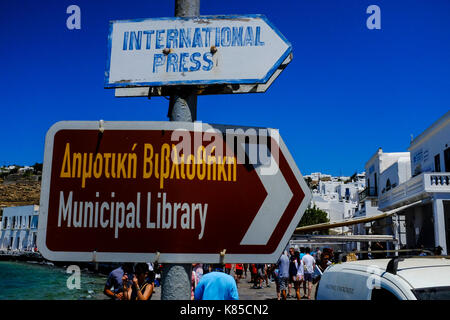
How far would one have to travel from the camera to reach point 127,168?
1878 mm

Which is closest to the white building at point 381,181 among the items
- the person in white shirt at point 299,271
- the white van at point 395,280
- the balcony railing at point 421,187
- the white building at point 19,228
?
the balcony railing at point 421,187

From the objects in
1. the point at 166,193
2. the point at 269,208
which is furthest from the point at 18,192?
the point at 269,208

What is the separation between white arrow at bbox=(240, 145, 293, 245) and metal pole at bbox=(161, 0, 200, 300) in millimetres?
307

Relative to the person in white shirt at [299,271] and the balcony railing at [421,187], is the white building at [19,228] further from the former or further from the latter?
the person in white shirt at [299,271]

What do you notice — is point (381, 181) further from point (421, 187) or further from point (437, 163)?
point (421, 187)

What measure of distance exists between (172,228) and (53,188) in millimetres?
563

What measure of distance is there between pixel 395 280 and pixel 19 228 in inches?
A: 4327

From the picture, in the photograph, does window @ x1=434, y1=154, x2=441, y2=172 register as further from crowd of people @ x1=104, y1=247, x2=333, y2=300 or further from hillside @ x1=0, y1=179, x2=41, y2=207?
hillside @ x1=0, y1=179, x2=41, y2=207

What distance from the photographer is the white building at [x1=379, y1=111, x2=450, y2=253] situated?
2098 centimetres

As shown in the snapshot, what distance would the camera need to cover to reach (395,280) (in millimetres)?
3588

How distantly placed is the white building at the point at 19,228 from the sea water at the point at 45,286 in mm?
4854

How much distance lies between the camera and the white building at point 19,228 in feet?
309
